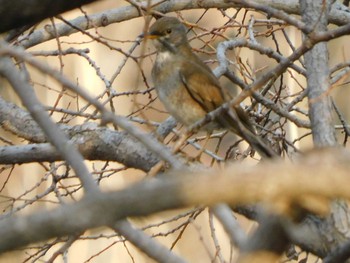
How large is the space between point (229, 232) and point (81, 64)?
37.3ft

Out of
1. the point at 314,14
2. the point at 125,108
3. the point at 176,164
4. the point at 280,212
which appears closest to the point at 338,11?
the point at 314,14

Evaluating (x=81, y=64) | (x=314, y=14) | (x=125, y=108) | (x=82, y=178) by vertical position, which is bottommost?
(x=82, y=178)

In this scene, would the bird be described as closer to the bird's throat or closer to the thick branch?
the bird's throat

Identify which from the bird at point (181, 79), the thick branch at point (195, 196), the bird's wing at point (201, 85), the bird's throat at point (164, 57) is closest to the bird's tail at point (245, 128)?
the bird at point (181, 79)

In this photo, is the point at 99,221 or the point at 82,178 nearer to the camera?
the point at 99,221

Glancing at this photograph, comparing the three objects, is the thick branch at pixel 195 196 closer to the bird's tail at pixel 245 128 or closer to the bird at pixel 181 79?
the bird's tail at pixel 245 128

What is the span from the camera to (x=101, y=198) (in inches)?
56.8

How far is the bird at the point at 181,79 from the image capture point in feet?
15.7

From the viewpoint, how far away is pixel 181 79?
198 inches

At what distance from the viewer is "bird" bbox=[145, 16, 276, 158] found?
4785 millimetres

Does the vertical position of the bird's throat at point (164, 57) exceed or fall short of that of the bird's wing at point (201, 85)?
it exceeds it

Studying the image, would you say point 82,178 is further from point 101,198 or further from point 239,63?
point 239,63

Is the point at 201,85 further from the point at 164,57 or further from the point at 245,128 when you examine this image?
the point at 245,128

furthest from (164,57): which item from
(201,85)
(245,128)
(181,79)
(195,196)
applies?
(195,196)
